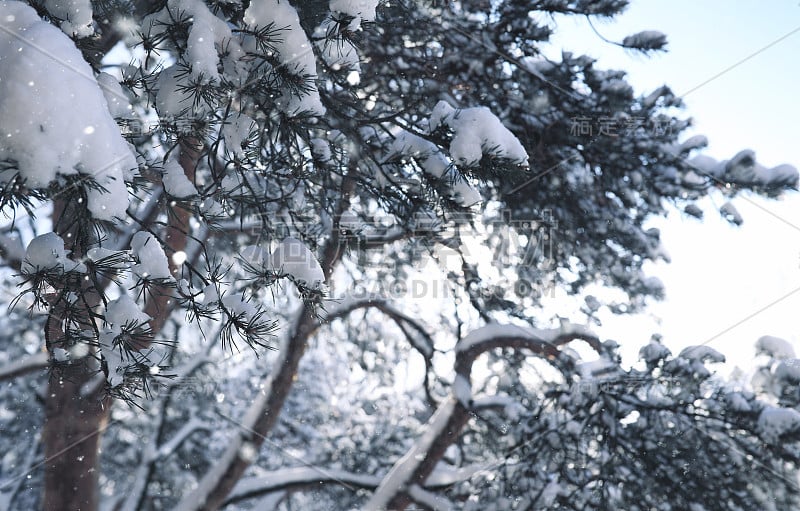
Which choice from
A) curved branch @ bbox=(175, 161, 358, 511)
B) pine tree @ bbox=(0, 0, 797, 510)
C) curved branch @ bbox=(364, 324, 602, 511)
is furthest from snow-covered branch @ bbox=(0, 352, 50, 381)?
curved branch @ bbox=(364, 324, 602, 511)

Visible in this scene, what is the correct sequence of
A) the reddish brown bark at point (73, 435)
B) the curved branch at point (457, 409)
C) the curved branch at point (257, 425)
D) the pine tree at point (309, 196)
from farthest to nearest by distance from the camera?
the curved branch at point (257, 425)
the curved branch at point (457, 409)
the reddish brown bark at point (73, 435)
the pine tree at point (309, 196)

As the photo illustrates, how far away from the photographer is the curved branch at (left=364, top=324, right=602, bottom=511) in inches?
178

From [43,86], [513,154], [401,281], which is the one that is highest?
[401,281]

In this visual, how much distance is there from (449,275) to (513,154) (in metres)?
2.73

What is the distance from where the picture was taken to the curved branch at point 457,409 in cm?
453

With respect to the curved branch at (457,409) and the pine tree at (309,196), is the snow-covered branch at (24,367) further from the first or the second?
the curved branch at (457,409)

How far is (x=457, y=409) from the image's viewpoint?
15.6 feet

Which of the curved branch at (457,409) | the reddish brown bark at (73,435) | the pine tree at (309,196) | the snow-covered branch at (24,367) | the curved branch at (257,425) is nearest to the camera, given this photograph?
the pine tree at (309,196)

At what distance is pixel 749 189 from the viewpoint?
360cm

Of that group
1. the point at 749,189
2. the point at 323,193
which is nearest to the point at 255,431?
the point at 323,193

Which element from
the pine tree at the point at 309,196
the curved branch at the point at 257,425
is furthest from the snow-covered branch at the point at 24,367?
the curved branch at the point at 257,425

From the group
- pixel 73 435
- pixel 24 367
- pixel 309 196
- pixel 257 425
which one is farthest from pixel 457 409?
pixel 24 367

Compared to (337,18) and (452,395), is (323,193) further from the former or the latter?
(452,395)

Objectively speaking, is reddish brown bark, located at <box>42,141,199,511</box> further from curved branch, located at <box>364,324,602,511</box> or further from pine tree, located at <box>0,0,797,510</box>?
curved branch, located at <box>364,324,602,511</box>
